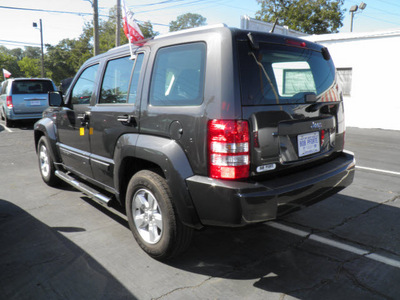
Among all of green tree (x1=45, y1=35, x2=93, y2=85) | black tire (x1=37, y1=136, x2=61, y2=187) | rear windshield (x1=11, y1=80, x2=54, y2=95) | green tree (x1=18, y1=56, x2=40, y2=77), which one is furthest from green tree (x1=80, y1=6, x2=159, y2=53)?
black tire (x1=37, y1=136, x2=61, y2=187)

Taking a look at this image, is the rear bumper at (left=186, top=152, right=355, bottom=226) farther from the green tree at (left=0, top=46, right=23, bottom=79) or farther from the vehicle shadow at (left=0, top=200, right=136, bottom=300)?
the green tree at (left=0, top=46, right=23, bottom=79)

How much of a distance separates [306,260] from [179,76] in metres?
1.95

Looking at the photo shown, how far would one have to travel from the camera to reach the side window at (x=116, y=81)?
10.8 ft

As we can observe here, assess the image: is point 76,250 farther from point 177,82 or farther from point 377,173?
point 377,173

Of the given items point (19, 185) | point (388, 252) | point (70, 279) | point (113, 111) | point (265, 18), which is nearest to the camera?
point (70, 279)

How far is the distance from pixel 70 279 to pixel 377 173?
544 centimetres

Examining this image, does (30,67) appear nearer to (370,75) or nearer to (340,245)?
(370,75)

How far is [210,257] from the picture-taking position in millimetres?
2990

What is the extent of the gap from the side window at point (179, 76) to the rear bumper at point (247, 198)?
661 millimetres

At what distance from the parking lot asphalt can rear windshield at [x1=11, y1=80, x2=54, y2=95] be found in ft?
29.3

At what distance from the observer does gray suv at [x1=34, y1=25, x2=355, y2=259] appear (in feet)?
7.69

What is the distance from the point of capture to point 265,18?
40.4 metres

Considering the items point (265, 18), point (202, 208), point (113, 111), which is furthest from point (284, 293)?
point (265, 18)

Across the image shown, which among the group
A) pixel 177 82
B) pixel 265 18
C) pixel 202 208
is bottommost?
pixel 202 208
